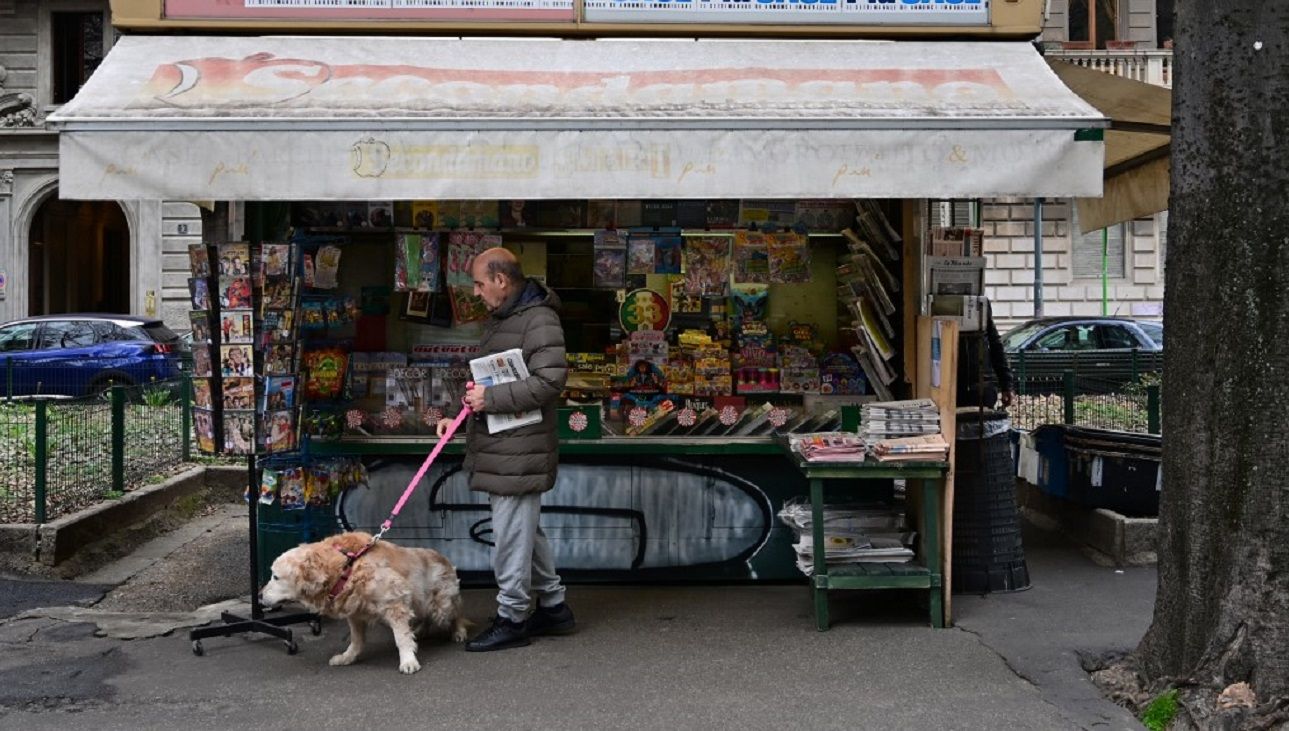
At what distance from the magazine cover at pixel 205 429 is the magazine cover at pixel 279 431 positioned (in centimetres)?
25

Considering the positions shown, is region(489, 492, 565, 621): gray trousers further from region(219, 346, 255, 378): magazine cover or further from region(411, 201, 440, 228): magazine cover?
region(411, 201, 440, 228): magazine cover

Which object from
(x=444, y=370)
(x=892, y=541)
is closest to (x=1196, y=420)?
(x=892, y=541)

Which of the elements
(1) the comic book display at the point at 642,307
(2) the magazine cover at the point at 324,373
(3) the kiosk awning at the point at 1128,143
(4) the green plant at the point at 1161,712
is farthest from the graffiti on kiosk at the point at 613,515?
(3) the kiosk awning at the point at 1128,143

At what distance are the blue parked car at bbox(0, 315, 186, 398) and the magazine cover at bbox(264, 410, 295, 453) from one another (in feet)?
37.7

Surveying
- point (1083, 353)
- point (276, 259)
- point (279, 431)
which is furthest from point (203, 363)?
point (1083, 353)

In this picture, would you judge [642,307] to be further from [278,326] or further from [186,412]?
[186,412]

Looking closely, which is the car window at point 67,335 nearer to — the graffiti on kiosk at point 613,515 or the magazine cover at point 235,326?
the graffiti on kiosk at point 613,515

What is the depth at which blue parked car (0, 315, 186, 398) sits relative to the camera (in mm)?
17141

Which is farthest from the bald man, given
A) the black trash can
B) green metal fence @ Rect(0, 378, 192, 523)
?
green metal fence @ Rect(0, 378, 192, 523)

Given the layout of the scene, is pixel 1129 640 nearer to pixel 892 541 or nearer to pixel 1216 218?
pixel 892 541

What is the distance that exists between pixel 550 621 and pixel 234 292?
7.51 feet

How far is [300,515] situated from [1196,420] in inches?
186

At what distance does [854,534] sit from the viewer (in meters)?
6.57

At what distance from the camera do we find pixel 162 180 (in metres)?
5.52
